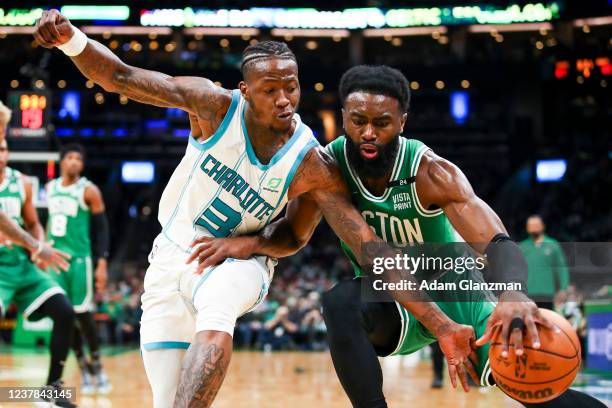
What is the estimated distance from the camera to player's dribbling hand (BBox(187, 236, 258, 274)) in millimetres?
3502

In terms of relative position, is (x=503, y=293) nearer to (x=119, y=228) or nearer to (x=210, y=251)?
(x=210, y=251)

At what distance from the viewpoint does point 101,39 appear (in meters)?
29.4

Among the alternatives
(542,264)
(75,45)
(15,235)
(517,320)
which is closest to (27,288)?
(15,235)

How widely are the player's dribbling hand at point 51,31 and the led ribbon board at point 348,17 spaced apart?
2346 centimetres

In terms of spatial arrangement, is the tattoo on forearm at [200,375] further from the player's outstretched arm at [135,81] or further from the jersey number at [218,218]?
the player's outstretched arm at [135,81]

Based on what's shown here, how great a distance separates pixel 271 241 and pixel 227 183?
39cm

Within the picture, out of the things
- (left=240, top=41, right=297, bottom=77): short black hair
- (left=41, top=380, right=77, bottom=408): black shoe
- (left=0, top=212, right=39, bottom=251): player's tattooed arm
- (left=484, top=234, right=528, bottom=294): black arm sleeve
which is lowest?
(left=41, top=380, right=77, bottom=408): black shoe

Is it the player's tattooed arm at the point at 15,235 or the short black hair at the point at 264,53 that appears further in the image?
the player's tattooed arm at the point at 15,235

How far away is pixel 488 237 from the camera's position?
11.3ft

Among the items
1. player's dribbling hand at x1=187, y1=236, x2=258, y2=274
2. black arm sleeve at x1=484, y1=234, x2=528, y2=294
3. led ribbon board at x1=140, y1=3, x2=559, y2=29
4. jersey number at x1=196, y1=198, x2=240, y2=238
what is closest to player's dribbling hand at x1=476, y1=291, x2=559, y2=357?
black arm sleeve at x1=484, y1=234, x2=528, y2=294

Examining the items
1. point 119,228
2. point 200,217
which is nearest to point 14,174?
point 200,217

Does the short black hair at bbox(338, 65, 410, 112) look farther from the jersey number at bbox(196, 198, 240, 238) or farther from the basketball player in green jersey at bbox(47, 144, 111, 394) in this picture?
the basketball player in green jersey at bbox(47, 144, 111, 394)

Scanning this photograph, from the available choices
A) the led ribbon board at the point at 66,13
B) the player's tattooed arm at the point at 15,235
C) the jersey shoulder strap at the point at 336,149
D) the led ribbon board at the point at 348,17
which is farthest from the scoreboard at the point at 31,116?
the led ribbon board at the point at 348,17

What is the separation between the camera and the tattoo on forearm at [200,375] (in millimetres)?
3047
